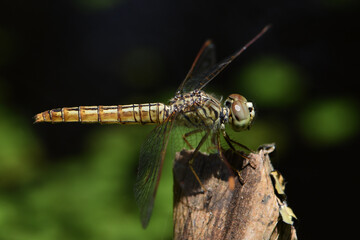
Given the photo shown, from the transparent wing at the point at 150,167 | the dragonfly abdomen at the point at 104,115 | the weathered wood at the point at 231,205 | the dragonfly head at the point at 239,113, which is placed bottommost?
the weathered wood at the point at 231,205

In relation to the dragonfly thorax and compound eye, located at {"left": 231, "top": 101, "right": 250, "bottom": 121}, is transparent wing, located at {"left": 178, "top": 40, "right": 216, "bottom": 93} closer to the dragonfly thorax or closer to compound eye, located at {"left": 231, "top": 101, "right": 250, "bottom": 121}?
the dragonfly thorax

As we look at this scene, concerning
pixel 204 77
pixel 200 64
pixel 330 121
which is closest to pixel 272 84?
pixel 330 121

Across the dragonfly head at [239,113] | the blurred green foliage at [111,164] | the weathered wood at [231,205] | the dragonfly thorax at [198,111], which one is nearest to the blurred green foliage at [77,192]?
the blurred green foliage at [111,164]

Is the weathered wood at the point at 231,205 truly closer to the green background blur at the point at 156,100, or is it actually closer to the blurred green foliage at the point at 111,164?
the green background blur at the point at 156,100

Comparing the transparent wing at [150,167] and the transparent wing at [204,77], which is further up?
the transparent wing at [204,77]

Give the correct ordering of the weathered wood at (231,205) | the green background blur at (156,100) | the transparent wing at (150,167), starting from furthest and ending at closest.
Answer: the green background blur at (156,100)
the transparent wing at (150,167)
the weathered wood at (231,205)

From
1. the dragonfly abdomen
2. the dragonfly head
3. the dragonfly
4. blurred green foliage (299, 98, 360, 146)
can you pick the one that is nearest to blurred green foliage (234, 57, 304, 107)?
blurred green foliage (299, 98, 360, 146)

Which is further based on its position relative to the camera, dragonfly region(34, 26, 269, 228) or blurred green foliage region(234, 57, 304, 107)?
blurred green foliage region(234, 57, 304, 107)
